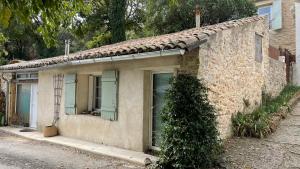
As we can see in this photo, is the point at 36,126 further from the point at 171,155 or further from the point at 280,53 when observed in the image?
the point at 280,53

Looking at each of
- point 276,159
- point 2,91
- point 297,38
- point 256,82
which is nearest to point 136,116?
point 276,159

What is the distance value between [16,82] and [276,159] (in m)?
13.4

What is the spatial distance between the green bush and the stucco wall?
0.85 metres

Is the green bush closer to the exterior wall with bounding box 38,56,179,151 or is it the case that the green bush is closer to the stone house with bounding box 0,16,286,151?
the stone house with bounding box 0,16,286,151

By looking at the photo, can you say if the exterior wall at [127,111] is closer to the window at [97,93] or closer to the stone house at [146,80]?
the stone house at [146,80]

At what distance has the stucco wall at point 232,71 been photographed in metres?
8.94

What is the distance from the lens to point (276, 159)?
26.9 ft

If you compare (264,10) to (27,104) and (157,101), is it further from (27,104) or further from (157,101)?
(27,104)

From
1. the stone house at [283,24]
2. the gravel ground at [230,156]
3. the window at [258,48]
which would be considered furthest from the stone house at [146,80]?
the stone house at [283,24]

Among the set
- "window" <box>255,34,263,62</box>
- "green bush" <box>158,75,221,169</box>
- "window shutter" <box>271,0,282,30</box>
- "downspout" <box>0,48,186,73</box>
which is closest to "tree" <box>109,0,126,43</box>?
"window shutter" <box>271,0,282,30</box>

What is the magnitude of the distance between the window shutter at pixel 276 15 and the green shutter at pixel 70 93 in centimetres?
1379

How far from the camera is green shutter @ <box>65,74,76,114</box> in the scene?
12180mm

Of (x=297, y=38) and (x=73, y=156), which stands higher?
(x=297, y=38)

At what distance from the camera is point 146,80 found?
963 centimetres
